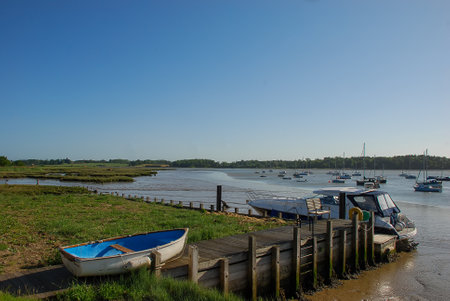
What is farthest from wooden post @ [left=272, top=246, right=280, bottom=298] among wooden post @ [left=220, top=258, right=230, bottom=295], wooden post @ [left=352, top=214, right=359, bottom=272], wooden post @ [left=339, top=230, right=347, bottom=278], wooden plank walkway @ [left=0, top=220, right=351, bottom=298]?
wooden post @ [left=352, top=214, right=359, bottom=272]

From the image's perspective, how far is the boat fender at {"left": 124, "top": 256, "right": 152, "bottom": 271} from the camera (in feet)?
24.1

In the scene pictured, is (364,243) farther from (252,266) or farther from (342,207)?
(252,266)

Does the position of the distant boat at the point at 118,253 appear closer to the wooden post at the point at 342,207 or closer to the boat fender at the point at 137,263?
the boat fender at the point at 137,263

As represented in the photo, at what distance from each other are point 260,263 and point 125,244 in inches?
146

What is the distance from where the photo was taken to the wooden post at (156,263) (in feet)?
24.4

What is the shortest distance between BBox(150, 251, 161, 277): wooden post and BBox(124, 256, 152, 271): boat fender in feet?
0.37

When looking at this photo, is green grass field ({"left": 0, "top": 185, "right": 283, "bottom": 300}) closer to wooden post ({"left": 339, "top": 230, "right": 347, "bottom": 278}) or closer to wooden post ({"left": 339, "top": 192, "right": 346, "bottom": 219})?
wooden post ({"left": 339, "top": 192, "right": 346, "bottom": 219})

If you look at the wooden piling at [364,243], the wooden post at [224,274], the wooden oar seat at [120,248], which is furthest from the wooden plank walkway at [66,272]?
the wooden piling at [364,243]

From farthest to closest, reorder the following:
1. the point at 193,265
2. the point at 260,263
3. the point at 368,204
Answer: the point at 368,204 → the point at 260,263 → the point at 193,265

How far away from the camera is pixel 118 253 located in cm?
859

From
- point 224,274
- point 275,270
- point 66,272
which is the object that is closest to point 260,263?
point 275,270

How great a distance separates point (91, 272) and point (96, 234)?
6.08m

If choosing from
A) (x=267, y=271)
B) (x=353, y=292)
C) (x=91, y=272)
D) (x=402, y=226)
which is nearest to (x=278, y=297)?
(x=267, y=271)

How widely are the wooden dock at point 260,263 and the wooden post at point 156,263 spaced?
8 centimetres
